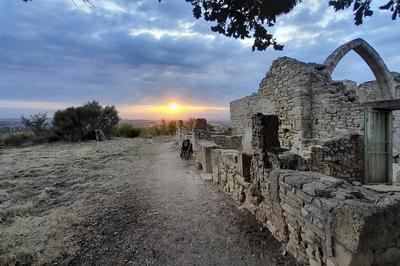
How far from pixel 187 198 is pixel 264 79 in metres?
7.38

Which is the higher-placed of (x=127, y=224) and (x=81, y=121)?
(x=81, y=121)

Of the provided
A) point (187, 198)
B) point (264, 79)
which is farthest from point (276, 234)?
point (264, 79)

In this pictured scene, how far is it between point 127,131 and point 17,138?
8.00 m

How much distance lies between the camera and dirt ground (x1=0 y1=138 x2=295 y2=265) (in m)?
3.21

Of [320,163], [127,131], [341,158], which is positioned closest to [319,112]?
[341,158]

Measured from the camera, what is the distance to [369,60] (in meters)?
10.4

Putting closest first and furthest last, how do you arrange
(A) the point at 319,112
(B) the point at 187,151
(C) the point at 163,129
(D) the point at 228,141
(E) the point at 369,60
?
(A) the point at 319,112, (E) the point at 369,60, (B) the point at 187,151, (D) the point at 228,141, (C) the point at 163,129

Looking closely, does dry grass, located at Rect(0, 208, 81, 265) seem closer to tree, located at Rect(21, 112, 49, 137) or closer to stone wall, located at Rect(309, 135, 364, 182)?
stone wall, located at Rect(309, 135, 364, 182)

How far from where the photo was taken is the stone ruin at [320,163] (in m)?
2.11

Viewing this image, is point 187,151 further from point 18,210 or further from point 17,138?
point 17,138

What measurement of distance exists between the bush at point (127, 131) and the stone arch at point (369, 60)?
17089 mm

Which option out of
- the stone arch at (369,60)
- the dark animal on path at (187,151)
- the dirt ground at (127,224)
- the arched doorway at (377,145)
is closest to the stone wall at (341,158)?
the arched doorway at (377,145)

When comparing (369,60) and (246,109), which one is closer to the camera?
(369,60)

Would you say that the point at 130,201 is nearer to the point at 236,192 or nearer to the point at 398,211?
the point at 236,192
